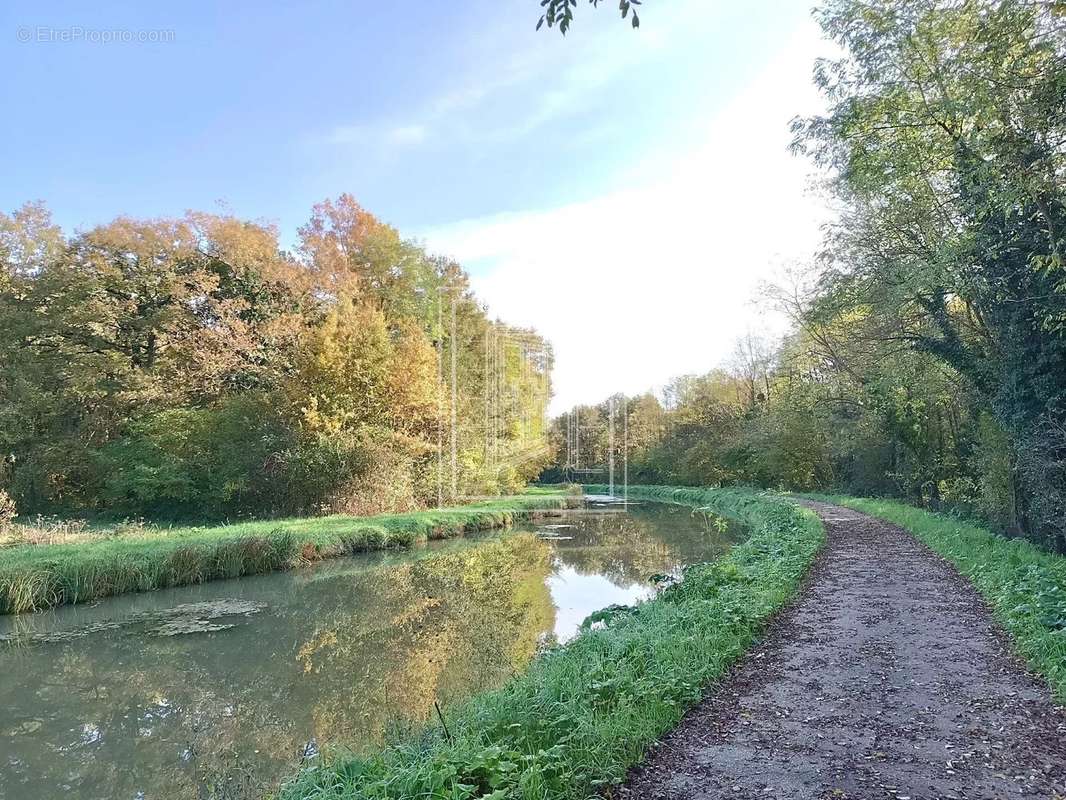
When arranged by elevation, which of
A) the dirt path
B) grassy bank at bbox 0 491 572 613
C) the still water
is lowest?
the still water

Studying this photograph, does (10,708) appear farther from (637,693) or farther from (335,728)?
(637,693)

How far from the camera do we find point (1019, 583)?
7172mm

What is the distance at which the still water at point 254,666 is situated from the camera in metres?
5.10

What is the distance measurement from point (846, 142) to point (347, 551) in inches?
532

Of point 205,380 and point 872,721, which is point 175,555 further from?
point 872,721

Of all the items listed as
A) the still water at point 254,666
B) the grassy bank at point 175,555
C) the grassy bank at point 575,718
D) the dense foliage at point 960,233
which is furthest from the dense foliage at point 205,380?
the grassy bank at point 575,718

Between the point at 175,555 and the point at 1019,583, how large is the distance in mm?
13178

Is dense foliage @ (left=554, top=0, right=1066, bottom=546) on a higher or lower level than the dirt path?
higher

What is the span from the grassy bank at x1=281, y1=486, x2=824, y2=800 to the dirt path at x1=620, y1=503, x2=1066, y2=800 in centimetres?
20

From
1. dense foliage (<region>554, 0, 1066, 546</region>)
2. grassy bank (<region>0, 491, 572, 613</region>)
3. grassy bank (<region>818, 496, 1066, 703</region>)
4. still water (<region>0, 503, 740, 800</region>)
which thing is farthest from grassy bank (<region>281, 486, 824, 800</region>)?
grassy bank (<region>0, 491, 572, 613</region>)

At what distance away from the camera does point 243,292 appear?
2250 centimetres

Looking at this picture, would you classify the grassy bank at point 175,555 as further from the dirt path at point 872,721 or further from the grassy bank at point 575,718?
the dirt path at point 872,721

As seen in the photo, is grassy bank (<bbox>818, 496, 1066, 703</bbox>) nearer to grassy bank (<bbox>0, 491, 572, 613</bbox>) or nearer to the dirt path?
the dirt path

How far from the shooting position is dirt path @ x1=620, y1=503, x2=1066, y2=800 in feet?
11.0
